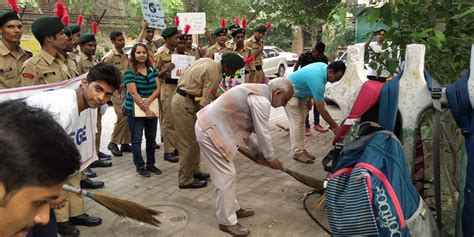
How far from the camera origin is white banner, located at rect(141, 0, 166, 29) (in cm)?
596

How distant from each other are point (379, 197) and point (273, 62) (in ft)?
50.2

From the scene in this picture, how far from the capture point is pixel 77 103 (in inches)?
97.8

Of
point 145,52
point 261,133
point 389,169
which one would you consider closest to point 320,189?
point 261,133

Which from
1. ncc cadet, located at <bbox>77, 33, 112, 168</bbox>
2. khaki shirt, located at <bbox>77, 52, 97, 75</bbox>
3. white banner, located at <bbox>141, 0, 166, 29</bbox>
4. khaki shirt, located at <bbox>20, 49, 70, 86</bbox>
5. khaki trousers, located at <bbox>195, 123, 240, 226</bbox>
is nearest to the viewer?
khaki trousers, located at <bbox>195, 123, 240, 226</bbox>

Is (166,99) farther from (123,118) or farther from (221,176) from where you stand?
(221,176)

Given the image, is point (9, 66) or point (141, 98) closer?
point (9, 66)

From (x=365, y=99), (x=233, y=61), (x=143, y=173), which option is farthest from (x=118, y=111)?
(x=365, y=99)

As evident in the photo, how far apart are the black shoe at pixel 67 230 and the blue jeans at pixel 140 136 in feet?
5.04

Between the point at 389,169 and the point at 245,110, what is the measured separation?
1.53m

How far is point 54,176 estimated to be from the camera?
3.22ft

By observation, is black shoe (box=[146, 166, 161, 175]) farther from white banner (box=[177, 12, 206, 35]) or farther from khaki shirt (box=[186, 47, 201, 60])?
white banner (box=[177, 12, 206, 35])

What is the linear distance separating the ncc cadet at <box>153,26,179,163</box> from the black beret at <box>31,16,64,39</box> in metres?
2.10

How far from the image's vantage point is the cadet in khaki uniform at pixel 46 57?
348 centimetres

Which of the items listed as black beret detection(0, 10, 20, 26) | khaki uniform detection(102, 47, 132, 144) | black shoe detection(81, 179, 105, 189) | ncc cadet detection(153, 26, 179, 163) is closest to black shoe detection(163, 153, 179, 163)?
ncc cadet detection(153, 26, 179, 163)
